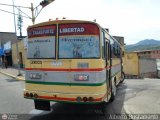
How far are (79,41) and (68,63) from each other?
75 centimetres

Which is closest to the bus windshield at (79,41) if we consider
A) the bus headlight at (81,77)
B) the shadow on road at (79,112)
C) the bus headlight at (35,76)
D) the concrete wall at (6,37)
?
the bus headlight at (81,77)

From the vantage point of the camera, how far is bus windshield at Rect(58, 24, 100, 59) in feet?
30.1

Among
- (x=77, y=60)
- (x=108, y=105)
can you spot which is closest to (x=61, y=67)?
(x=77, y=60)

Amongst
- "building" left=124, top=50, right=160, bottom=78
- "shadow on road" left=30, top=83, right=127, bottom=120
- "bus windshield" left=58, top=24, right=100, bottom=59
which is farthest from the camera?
"building" left=124, top=50, right=160, bottom=78

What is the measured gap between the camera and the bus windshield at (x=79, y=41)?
9.17m

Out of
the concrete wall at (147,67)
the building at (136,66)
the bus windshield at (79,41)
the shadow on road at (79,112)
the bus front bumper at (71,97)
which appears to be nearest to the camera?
the bus front bumper at (71,97)

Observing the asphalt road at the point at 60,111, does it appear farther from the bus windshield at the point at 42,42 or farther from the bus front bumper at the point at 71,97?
the bus windshield at the point at 42,42

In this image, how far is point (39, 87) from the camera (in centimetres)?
973

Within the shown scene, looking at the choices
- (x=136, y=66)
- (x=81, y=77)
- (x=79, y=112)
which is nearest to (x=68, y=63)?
(x=81, y=77)

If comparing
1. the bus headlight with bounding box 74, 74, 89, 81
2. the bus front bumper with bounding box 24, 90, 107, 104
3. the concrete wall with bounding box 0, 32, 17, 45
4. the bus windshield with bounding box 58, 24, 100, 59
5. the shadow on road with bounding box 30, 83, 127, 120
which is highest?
the concrete wall with bounding box 0, 32, 17, 45

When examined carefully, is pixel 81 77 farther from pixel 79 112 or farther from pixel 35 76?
pixel 79 112

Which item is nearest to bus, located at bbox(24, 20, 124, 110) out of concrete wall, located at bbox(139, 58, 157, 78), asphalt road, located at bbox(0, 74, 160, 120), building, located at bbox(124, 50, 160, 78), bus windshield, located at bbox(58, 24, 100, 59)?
bus windshield, located at bbox(58, 24, 100, 59)

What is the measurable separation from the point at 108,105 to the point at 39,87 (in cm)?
362

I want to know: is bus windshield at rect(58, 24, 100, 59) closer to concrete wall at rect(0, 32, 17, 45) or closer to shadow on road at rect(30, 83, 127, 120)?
shadow on road at rect(30, 83, 127, 120)
